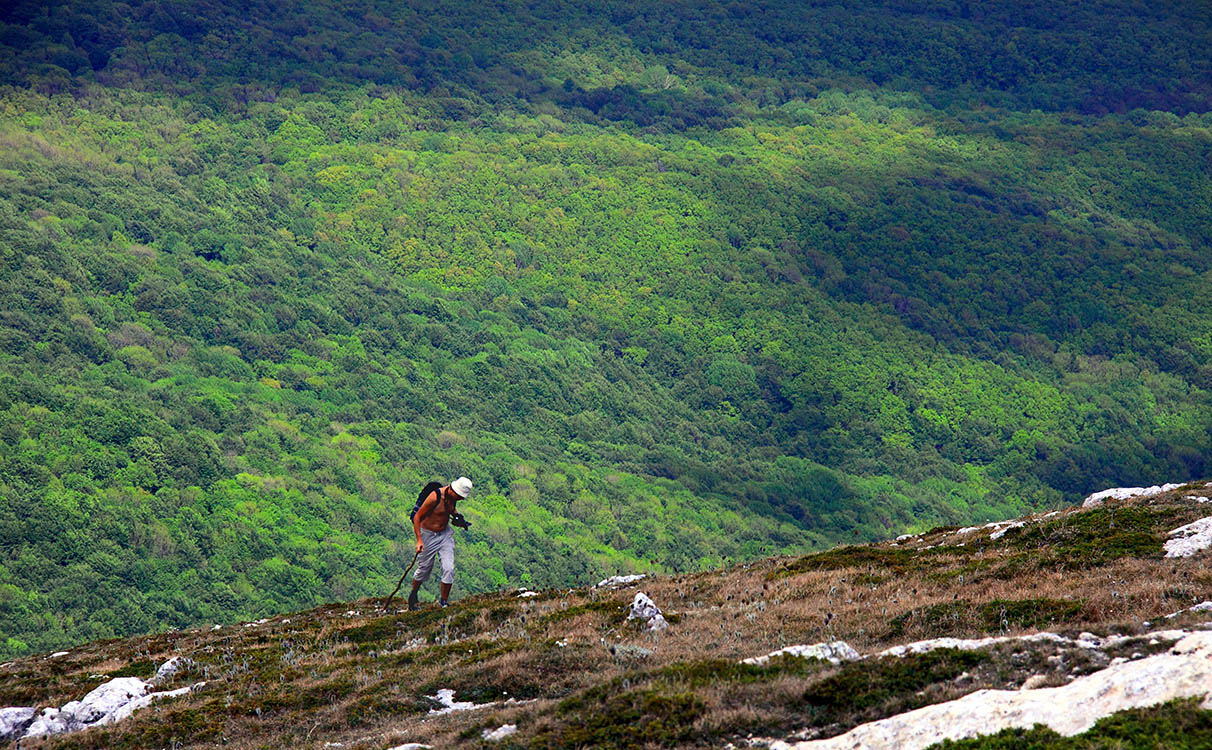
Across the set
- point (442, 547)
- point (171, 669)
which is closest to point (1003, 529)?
point (442, 547)

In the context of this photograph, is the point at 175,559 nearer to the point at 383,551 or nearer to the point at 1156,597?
the point at 383,551

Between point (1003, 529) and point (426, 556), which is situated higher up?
point (426, 556)

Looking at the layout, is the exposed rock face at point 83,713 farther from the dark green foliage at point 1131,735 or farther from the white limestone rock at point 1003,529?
the white limestone rock at point 1003,529

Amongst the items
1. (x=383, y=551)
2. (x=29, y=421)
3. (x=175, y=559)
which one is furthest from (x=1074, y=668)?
(x=29, y=421)

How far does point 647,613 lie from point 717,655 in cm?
482

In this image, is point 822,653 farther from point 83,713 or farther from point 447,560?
point 83,713

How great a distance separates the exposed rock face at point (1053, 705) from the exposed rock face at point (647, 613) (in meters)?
9.19

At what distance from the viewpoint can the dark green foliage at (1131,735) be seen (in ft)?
45.1

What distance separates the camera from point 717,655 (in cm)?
2111

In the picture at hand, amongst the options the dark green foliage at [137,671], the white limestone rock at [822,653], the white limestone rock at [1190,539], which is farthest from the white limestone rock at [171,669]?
the white limestone rock at [1190,539]

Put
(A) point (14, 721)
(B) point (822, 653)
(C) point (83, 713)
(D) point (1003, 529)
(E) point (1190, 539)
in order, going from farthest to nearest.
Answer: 1. (D) point (1003, 529)
2. (E) point (1190, 539)
3. (C) point (83, 713)
4. (A) point (14, 721)
5. (B) point (822, 653)

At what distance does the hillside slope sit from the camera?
55.6 ft

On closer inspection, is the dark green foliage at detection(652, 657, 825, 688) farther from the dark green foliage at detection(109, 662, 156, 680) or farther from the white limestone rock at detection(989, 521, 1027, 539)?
the dark green foliage at detection(109, 662, 156, 680)

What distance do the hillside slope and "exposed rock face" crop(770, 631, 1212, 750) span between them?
320 mm
